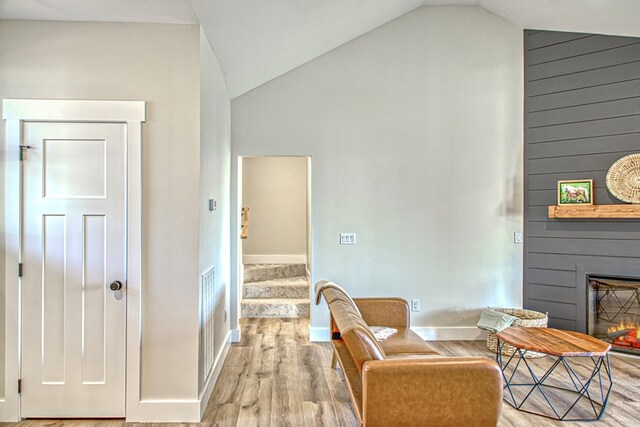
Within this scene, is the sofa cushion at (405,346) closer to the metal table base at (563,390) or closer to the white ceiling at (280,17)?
the metal table base at (563,390)

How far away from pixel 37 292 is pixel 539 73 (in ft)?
17.0

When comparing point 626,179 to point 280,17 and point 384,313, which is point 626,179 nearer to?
point 384,313

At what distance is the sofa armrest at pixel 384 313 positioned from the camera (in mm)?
3578

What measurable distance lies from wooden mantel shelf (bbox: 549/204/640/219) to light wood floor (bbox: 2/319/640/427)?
144cm

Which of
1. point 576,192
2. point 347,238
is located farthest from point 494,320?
point 347,238

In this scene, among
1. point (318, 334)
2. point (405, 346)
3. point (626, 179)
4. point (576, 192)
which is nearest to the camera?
point (405, 346)

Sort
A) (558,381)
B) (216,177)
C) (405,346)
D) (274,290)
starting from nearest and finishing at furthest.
Answer: (405,346)
(558,381)
(216,177)
(274,290)

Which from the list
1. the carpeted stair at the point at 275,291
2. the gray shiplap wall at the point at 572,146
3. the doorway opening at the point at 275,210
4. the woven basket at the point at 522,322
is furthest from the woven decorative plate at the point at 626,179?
the doorway opening at the point at 275,210

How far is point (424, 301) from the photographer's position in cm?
450

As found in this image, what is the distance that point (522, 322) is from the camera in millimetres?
3986

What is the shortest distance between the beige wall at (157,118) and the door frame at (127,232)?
5 cm

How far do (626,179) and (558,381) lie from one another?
2110mm

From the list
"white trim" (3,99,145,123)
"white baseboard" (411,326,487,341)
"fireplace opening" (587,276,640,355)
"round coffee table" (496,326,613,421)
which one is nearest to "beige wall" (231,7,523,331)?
"white baseboard" (411,326,487,341)

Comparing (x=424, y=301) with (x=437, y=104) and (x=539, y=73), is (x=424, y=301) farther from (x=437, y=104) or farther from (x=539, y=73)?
(x=539, y=73)
